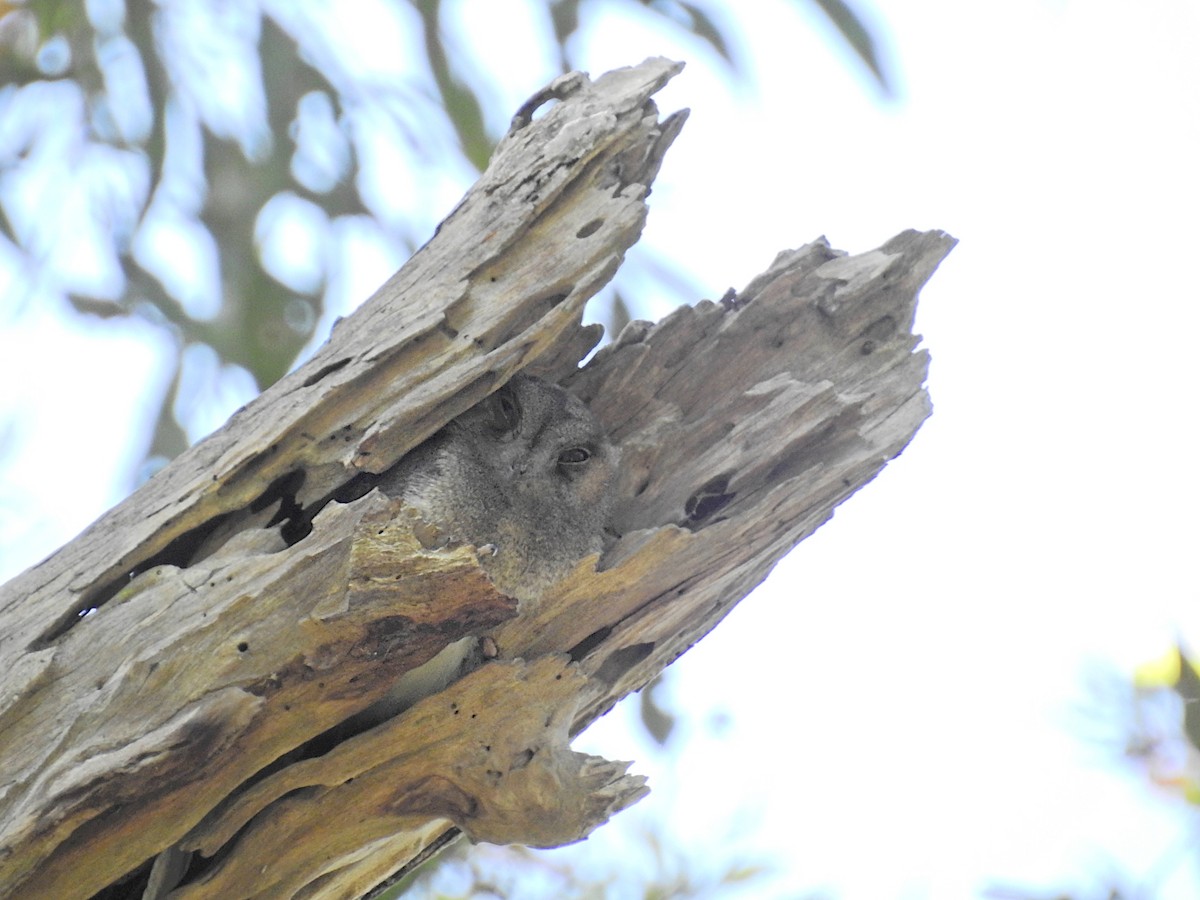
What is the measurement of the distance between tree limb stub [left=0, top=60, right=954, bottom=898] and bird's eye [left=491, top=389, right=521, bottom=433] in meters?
0.11

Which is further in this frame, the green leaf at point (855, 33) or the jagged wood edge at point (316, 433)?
the green leaf at point (855, 33)

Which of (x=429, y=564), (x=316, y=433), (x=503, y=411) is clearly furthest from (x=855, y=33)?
(x=429, y=564)

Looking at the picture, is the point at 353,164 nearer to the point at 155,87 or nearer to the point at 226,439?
the point at 155,87

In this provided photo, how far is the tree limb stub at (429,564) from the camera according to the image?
6.07ft

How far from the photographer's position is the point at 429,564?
1765mm

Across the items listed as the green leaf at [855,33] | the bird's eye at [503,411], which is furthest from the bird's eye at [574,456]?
the green leaf at [855,33]

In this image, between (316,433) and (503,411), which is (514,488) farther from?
(316,433)

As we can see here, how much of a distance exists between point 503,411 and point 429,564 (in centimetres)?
79

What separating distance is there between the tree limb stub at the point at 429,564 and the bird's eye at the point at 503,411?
0.11 metres

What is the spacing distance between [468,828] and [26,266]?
162 inches

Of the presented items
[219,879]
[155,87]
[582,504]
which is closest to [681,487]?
[582,504]

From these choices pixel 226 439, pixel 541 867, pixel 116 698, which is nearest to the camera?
pixel 116 698

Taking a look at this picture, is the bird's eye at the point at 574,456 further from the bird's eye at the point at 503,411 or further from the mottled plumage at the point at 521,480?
the bird's eye at the point at 503,411

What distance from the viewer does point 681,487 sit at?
2.38 metres
